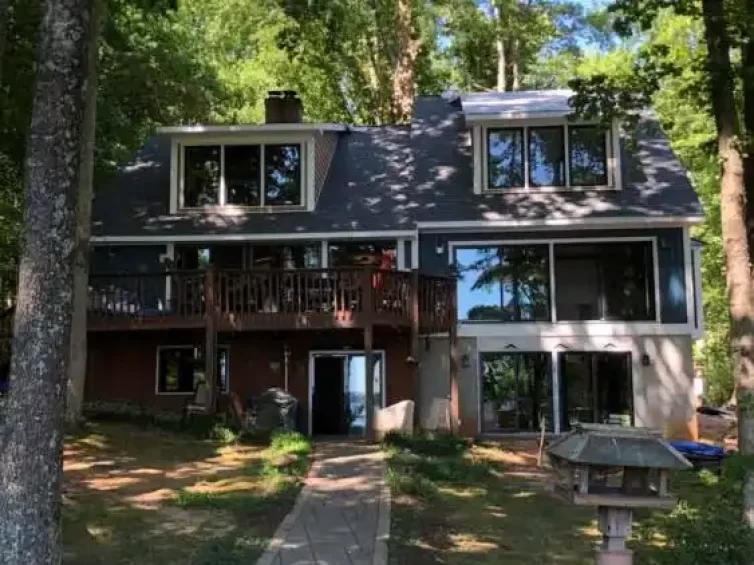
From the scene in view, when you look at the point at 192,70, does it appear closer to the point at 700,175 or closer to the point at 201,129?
the point at 201,129

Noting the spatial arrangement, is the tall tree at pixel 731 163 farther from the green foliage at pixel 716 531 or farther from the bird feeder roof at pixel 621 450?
the bird feeder roof at pixel 621 450

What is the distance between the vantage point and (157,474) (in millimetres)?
12625

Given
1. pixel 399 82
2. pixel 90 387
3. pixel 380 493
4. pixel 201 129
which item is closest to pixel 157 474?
pixel 380 493

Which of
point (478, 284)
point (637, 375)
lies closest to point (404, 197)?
point (478, 284)

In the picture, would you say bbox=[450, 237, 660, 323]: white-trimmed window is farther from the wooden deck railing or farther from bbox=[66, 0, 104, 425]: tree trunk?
bbox=[66, 0, 104, 425]: tree trunk

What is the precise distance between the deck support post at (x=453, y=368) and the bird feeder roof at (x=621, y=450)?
11.5 metres

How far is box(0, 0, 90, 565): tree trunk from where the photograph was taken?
5844mm

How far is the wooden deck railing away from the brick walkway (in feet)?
13.2

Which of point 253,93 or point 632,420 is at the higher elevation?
point 253,93

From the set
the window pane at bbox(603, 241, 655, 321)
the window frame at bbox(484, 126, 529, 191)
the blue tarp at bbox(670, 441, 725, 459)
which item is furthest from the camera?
the window frame at bbox(484, 126, 529, 191)

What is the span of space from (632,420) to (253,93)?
2070 cm

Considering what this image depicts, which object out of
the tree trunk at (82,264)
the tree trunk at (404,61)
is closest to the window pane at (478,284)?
the tree trunk at (82,264)

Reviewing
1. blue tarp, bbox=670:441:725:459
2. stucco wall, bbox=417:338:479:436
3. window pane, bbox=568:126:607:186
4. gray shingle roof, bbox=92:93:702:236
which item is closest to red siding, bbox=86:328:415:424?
stucco wall, bbox=417:338:479:436

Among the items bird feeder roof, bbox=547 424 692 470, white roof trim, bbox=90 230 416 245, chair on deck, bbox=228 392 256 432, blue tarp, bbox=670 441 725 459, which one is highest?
white roof trim, bbox=90 230 416 245
